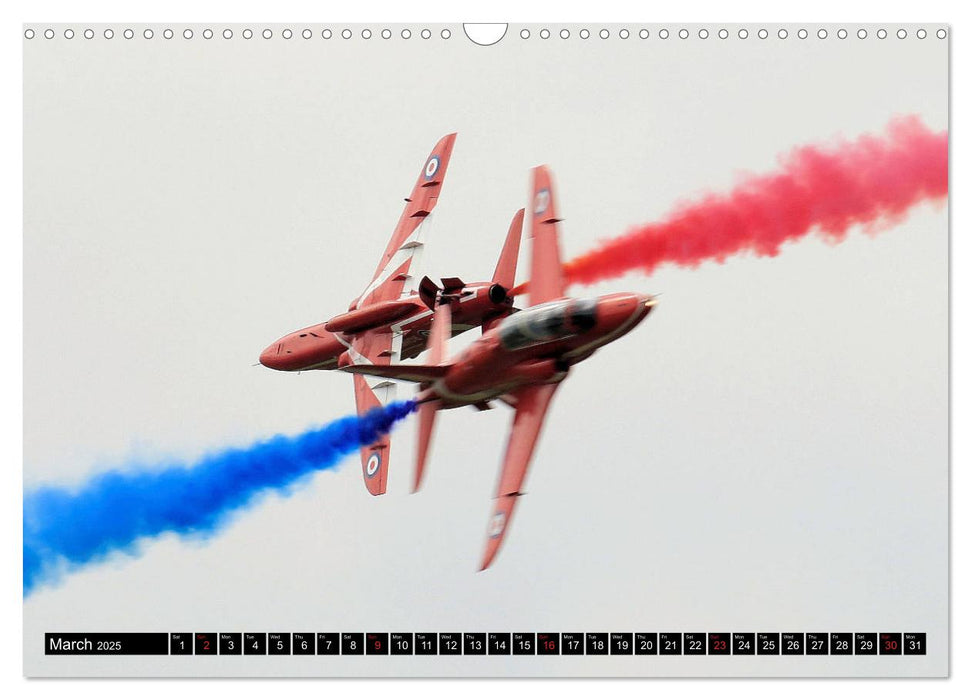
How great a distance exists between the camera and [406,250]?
2428 cm

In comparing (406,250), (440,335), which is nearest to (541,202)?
(440,335)

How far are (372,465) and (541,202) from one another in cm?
459

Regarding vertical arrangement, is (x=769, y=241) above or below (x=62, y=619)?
above

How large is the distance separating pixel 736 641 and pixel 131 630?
25.3ft

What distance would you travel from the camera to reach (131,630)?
68.4 feet

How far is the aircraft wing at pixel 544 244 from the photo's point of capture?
71.9 ft

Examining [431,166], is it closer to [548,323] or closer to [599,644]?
[548,323]

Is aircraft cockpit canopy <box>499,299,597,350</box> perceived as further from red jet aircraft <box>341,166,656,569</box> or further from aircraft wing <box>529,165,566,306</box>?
aircraft wing <box>529,165,566,306</box>

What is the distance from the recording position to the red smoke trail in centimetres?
2116

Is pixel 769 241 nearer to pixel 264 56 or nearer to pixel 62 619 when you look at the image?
pixel 264 56

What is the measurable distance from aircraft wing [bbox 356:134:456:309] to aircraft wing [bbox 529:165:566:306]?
2.35 metres

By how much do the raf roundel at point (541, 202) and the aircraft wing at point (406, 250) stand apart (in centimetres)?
230

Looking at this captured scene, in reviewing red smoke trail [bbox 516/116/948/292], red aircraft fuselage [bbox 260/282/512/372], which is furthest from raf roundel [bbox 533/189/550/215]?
red aircraft fuselage [bbox 260/282/512/372]

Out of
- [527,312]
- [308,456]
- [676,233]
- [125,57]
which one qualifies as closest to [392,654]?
[308,456]
